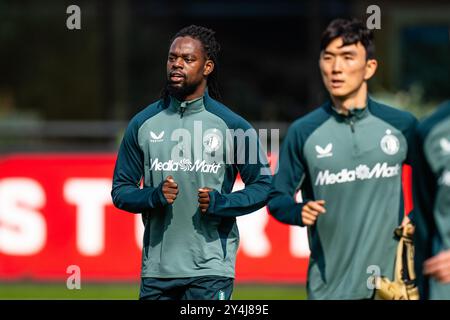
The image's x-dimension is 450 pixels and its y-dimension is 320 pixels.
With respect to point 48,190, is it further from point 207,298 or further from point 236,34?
point 207,298

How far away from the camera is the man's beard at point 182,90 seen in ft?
25.0

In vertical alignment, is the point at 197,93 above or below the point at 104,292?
above

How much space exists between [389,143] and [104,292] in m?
7.21

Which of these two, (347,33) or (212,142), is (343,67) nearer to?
(347,33)

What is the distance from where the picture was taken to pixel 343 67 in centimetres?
764

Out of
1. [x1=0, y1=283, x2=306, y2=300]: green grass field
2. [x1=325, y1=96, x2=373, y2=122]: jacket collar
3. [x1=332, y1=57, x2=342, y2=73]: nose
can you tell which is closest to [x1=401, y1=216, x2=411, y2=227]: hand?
[x1=325, y1=96, x2=373, y2=122]: jacket collar

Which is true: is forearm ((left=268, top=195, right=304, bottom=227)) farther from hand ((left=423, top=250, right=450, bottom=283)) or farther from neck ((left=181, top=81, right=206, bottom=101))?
hand ((left=423, top=250, right=450, bottom=283))

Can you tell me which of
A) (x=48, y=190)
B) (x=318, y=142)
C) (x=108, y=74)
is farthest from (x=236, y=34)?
(x=318, y=142)

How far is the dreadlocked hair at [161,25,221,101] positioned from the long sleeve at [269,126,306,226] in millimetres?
540

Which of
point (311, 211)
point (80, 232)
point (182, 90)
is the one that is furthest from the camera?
point (80, 232)

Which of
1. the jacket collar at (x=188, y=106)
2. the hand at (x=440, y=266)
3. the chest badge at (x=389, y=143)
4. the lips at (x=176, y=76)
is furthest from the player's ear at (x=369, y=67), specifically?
the hand at (x=440, y=266)

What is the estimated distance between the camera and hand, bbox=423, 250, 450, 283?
594 cm

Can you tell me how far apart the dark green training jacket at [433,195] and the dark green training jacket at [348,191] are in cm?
130

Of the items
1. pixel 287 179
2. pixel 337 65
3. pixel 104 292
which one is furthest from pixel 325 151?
pixel 104 292
